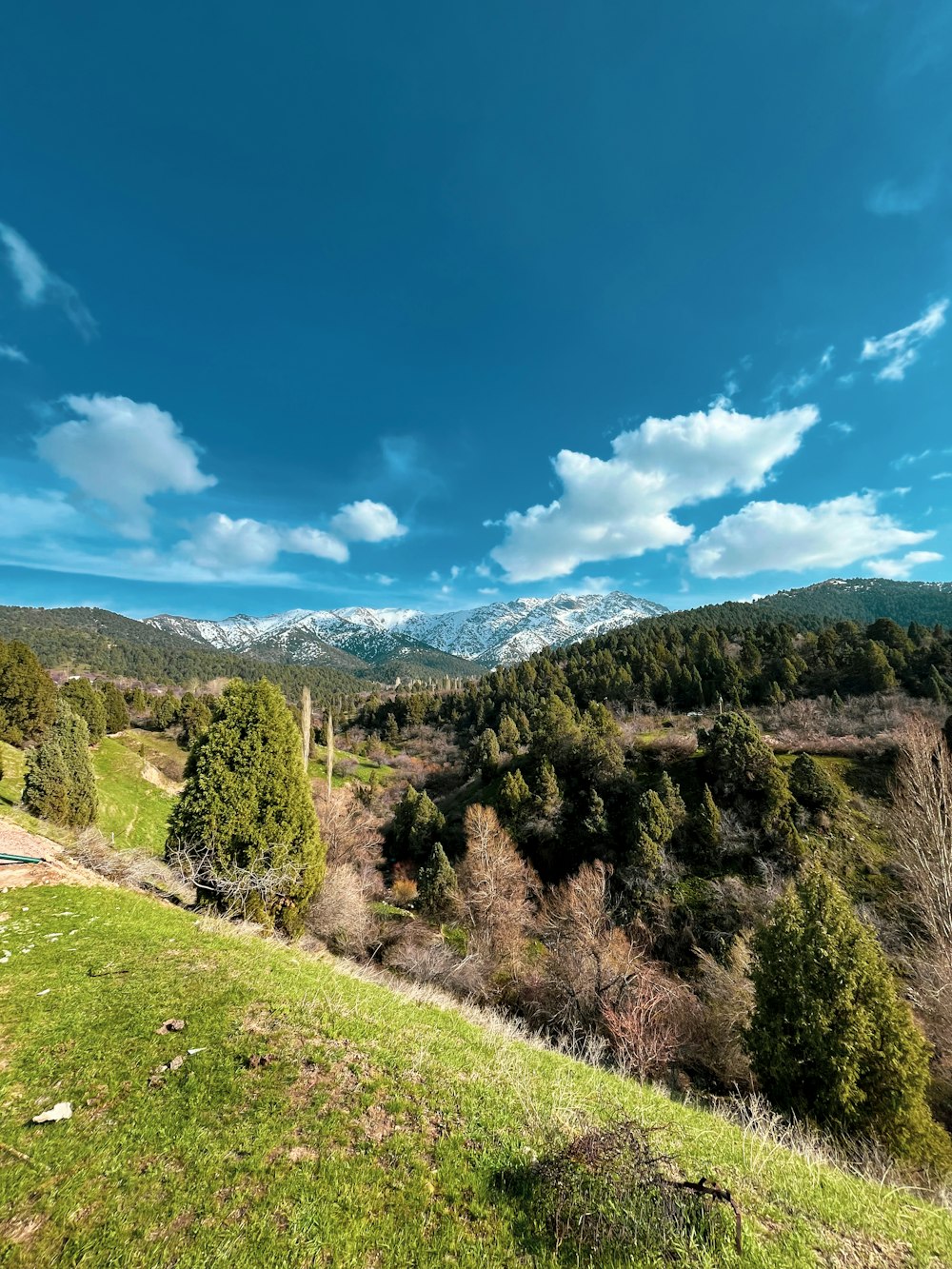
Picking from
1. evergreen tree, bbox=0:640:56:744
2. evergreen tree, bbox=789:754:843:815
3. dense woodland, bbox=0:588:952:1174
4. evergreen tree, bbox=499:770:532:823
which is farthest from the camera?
evergreen tree, bbox=499:770:532:823

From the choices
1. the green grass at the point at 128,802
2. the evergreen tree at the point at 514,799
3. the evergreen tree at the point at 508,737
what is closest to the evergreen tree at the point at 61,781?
the green grass at the point at 128,802

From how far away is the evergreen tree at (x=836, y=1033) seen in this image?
399 inches

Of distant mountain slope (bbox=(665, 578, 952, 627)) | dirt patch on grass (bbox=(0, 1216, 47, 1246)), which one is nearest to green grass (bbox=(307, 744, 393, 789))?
dirt patch on grass (bbox=(0, 1216, 47, 1246))

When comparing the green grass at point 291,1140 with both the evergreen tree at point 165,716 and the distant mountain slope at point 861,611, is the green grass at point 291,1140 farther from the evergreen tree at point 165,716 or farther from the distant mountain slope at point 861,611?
the distant mountain slope at point 861,611

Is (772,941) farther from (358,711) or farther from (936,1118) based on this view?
(358,711)

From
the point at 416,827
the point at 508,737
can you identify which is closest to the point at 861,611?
the point at 508,737

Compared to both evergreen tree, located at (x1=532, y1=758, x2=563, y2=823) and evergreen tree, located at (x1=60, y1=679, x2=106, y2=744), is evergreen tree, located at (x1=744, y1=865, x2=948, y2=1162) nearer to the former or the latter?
evergreen tree, located at (x1=532, y1=758, x2=563, y2=823)

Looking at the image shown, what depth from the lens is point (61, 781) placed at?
20391 mm

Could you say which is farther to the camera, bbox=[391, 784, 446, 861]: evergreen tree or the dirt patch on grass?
bbox=[391, 784, 446, 861]: evergreen tree

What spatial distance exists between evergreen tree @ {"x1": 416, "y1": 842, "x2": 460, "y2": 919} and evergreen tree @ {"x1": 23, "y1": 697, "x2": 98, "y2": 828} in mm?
19290

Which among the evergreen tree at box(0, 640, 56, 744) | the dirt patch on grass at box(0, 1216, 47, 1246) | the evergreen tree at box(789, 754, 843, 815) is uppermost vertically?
the evergreen tree at box(0, 640, 56, 744)

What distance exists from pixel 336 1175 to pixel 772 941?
492 inches

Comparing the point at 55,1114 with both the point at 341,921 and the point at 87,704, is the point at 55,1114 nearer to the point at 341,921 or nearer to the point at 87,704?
the point at 341,921

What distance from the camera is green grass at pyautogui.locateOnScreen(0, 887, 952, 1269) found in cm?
355
